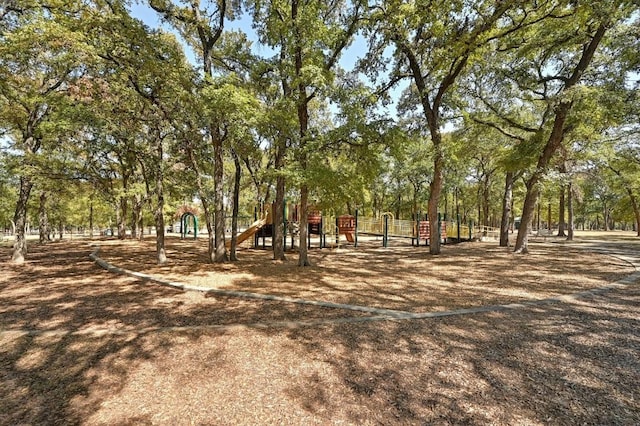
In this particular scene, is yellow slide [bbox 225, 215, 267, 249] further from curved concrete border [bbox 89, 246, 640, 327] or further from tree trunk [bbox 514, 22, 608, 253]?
tree trunk [bbox 514, 22, 608, 253]

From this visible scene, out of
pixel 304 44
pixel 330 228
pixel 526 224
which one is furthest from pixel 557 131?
pixel 330 228

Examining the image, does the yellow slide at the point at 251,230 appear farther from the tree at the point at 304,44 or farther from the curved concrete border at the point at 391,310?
the curved concrete border at the point at 391,310

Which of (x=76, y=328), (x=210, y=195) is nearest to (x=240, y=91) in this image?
(x=210, y=195)

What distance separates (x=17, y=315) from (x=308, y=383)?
6049mm

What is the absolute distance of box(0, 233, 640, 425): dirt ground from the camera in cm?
300

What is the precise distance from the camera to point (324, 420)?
288 cm

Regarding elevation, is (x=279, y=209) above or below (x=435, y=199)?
below

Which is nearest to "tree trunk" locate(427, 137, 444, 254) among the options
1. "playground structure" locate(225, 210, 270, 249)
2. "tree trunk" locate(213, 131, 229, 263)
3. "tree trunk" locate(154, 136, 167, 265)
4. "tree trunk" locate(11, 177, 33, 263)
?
"tree trunk" locate(213, 131, 229, 263)

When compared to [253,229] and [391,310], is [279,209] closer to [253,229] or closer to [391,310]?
[253,229]

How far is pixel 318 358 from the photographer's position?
3.92 meters

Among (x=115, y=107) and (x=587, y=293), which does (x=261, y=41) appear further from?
(x=587, y=293)

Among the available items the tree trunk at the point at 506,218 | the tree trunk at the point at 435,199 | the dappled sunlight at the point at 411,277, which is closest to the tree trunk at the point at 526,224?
the dappled sunlight at the point at 411,277

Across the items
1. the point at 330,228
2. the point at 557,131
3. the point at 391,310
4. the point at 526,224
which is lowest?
the point at 391,310

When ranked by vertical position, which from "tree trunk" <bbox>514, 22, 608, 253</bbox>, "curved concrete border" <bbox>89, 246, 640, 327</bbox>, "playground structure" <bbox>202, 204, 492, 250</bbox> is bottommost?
"curved concrete border" <bbox>89, 246, 640, 327</bbox>
